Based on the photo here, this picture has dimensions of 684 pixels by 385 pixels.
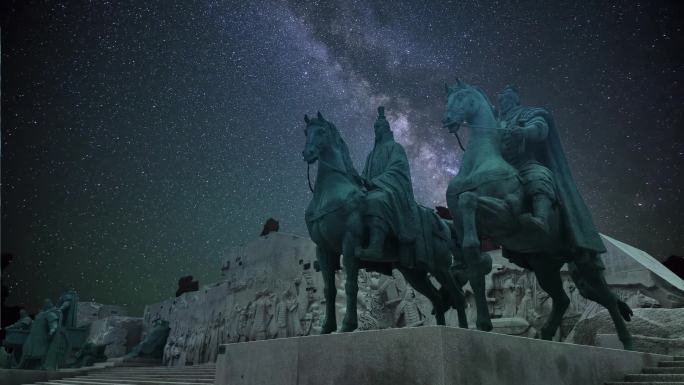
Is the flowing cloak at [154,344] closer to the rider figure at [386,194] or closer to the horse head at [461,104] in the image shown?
the rider figure at [386,194]

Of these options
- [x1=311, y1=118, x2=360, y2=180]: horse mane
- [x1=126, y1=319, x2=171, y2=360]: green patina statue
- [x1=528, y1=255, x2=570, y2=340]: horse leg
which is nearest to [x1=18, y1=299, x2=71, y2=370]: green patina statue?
[x1=126, y1=319, x2=171, y2=360]: green patina statue

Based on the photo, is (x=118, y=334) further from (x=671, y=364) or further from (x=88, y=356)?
(x=671, y=364)

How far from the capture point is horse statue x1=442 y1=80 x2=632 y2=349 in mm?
4719

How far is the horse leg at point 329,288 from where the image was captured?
514 cm

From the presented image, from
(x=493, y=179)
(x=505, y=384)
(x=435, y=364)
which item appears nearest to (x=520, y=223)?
(x=493, y=179)

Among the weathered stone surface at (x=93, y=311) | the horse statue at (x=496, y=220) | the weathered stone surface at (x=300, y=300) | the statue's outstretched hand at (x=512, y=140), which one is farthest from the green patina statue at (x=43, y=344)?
the weathered stone surface at (x=93, y=311)

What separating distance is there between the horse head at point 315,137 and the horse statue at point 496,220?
1.31 m

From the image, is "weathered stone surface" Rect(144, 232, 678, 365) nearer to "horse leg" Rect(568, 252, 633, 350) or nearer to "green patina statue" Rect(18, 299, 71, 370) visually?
"horse leg" Rect(568, 252, 633, 350)

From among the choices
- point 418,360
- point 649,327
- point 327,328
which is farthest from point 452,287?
point 418,360

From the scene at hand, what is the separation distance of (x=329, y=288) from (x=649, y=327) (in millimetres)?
5095

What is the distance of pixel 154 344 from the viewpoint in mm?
27562

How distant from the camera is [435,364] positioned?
293cm

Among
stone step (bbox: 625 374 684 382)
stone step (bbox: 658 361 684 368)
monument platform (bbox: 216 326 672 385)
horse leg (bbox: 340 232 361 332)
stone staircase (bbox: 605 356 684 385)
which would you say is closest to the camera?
monument platform (bbox: 216 326 672 385)

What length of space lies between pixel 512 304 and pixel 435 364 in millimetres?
11174
